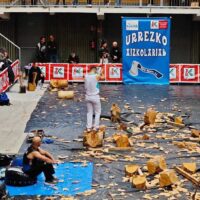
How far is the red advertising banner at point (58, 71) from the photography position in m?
27.3

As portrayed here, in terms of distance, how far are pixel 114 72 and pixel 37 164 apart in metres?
15.0

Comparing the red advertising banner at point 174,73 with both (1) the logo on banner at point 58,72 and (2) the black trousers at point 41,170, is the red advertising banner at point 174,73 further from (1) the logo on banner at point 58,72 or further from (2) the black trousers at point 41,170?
(2) the black trousers at point 41,170

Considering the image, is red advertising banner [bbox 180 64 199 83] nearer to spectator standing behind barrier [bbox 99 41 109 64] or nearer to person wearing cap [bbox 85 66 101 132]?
spectator standing behind barrier [bbox 99 41 109 64]

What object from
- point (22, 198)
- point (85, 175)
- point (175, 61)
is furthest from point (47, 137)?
point (175, 61)

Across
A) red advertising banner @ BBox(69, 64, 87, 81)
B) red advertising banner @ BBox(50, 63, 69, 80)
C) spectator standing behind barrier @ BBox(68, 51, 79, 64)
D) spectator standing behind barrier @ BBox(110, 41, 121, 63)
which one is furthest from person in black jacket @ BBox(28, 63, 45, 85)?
spectator standing behind barrier @ BBox(110, 41, 121, 63)

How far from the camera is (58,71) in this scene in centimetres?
2733

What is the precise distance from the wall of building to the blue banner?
460 centimetres

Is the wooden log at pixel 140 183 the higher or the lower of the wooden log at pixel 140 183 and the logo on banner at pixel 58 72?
the lower

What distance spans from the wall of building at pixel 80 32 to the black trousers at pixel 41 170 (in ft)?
62.4

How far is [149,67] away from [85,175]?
1416cm

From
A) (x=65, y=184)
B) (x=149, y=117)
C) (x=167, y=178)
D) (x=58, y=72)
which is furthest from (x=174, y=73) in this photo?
(x=167, y=178)

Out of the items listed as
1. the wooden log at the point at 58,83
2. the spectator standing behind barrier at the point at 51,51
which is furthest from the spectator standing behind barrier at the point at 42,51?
the wooden log at the point at 58,83

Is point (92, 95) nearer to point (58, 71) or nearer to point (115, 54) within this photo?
point (58, 71)

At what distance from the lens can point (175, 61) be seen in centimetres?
3164
